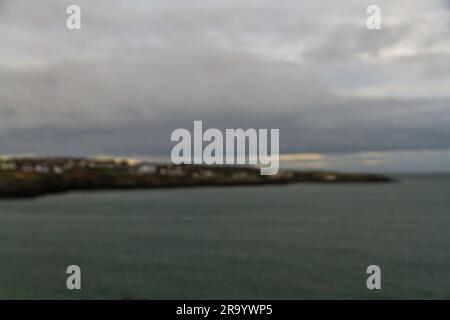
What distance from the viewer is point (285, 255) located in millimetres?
55281

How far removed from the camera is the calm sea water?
39844 millimetres

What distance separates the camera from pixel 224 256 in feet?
183

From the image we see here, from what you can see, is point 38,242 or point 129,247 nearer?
point 129,247

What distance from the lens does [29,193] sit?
168 meters

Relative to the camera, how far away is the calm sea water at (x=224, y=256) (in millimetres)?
39844

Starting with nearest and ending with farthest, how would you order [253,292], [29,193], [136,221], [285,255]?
1. [253,292]
2. [285,255]
3. [136,221]
4. [29,193]

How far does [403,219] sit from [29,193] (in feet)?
418

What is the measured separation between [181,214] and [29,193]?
8458cm

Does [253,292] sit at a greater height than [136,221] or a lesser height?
lesser
